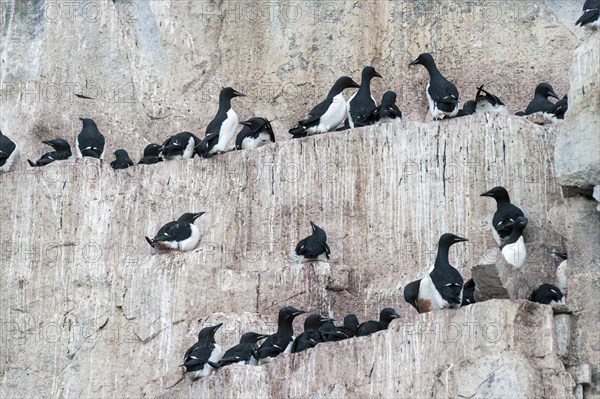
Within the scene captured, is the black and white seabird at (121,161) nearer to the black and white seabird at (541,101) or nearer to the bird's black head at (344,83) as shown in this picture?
the bird's black head at (344,83)

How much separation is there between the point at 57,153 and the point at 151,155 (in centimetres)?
121

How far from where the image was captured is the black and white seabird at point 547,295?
23.9 meters

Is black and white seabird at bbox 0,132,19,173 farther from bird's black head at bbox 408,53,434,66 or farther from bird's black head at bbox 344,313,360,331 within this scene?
bird's black head at bbox 344,313,360,331

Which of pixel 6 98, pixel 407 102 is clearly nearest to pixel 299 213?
pixel 407 102

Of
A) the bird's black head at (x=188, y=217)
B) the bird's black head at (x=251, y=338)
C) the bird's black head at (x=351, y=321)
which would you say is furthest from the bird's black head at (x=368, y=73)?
the bird's black head at (x=251, y=338)

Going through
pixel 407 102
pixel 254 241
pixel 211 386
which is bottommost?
pixel 211 386

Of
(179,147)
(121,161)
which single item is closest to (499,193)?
(179,147)

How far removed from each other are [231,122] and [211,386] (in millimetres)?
4668

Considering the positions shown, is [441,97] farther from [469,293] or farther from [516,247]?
[469,293]

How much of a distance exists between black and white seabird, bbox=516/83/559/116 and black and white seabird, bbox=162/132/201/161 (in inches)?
167

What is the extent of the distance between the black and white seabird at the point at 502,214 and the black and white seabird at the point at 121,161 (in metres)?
5.01

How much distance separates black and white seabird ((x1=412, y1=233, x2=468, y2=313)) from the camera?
23.8 metres

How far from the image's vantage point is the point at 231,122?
2798cm

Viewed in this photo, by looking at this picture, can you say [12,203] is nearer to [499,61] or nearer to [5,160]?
[5,160]
